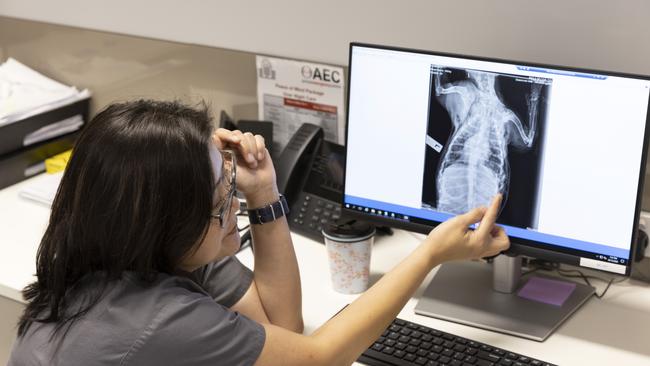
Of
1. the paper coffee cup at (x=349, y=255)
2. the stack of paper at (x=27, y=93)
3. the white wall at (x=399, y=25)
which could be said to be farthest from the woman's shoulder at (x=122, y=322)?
the stack of paper at (x=27, y=93)

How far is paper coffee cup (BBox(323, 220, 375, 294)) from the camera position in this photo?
1548 mm

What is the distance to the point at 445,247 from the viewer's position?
135cm

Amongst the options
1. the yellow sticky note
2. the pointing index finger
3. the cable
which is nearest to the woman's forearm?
the pointing index finger

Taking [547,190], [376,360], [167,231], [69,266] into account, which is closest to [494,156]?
[547,190]

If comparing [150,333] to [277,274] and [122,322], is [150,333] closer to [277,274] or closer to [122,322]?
[122,322]

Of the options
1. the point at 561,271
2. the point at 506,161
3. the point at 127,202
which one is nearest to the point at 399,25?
the point at 506,161

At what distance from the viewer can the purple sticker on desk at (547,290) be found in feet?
5.01

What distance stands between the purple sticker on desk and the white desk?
Result: 0.13ft

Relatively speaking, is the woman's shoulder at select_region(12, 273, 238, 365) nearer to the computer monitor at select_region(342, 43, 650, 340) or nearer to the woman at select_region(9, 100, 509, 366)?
the woman at select_region(9, 100, 509, 366)

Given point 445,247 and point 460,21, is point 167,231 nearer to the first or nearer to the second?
point 445,247

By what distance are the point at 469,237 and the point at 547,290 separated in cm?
26

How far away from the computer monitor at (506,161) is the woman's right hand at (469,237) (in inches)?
1.3

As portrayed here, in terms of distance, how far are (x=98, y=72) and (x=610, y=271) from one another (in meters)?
1.40

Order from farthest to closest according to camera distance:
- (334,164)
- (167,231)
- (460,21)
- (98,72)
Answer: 1. (98,72)
2. (334,164)
3. (460,21)
4. (167,231)
